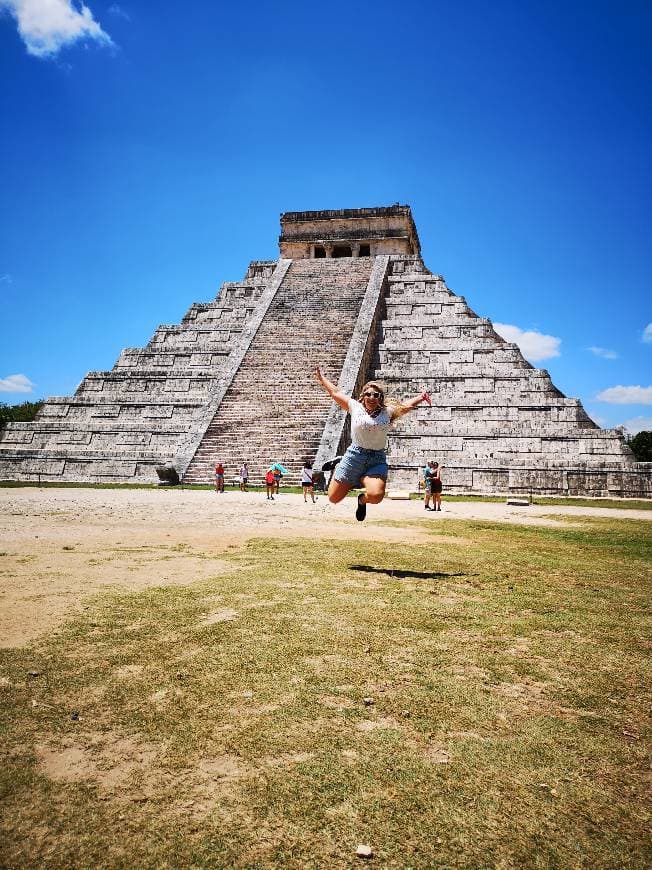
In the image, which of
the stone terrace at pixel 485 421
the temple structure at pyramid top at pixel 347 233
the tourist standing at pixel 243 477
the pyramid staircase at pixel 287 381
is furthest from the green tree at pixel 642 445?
the tourist standing at pixel 243 477

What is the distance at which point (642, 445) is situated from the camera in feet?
167

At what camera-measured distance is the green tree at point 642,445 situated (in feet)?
161

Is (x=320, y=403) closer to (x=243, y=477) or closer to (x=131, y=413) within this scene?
(x=243, y=477)

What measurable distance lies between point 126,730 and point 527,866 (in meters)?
1.54

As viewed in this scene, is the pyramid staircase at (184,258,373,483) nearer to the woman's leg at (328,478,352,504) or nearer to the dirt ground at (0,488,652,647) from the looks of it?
the dirt ground at (0,488,652,647)

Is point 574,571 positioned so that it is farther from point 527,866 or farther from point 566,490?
point 566,490

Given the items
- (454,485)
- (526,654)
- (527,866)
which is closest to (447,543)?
(526,654)

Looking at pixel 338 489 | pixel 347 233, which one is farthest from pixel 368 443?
pixel 347 233

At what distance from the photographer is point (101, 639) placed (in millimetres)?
3209

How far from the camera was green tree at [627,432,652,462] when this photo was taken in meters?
49.1

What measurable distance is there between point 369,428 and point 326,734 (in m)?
4.04

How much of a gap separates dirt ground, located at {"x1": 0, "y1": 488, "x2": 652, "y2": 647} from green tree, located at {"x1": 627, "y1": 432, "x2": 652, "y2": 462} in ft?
134

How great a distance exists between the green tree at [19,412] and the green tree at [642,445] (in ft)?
163

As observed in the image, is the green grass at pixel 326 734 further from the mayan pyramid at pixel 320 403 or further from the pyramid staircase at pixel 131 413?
the pyramid staircase at pixel 131 413
